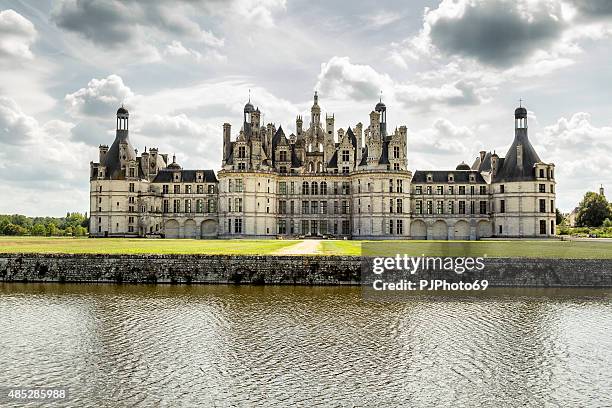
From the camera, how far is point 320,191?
70.9 m

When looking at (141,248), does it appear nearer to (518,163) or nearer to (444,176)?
(444,176)

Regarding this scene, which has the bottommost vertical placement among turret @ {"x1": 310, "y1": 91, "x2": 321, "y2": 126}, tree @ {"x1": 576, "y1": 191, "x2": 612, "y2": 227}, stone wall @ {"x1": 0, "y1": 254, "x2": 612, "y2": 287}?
stone wall @ {"x1": 0, "y1": 254, "x2": 612, "y2": 287}

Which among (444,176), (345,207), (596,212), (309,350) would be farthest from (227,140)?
(596,212)

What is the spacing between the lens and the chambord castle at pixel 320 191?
6612cm

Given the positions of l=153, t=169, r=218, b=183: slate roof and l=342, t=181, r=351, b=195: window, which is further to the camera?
l=153, t=169, r=218, b=183: slate roof

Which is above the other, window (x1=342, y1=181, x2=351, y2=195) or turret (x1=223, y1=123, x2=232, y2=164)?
turret (x1=223, y1=123, x2=232, y2=164)

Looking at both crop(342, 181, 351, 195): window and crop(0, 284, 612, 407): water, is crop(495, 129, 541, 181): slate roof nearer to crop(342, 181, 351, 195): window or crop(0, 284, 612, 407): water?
crop(342, 181, 351, 195): window

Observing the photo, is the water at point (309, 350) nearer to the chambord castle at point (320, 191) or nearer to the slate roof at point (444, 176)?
the chambord castle at point (320, 191)

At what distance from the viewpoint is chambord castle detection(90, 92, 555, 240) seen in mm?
66125

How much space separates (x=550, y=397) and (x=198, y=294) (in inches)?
749

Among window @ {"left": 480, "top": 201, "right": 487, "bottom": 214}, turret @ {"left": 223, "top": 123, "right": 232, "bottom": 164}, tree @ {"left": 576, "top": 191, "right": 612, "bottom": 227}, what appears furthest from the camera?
tree @ {"left": 576, "top": 191, "right": 612, "bottom": 227}

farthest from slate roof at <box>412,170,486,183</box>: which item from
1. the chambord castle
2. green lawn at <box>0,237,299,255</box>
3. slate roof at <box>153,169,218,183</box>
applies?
green lawn at <box>0,237,299,255</box>

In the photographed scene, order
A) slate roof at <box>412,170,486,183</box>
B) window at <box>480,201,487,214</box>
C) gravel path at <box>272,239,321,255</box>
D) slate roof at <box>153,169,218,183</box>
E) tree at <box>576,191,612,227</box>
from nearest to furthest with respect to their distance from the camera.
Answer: gravel path at <box>272,239,321,255</box>
window at <box>480,201,487,214</box>
slate roof at <box>412,170,486,183</box>
slate roof at <box>153,169,218,183</box>
tree at <box>576,191,612,227</box>

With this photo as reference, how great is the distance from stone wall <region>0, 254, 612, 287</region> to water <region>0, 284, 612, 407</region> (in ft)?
16.1
